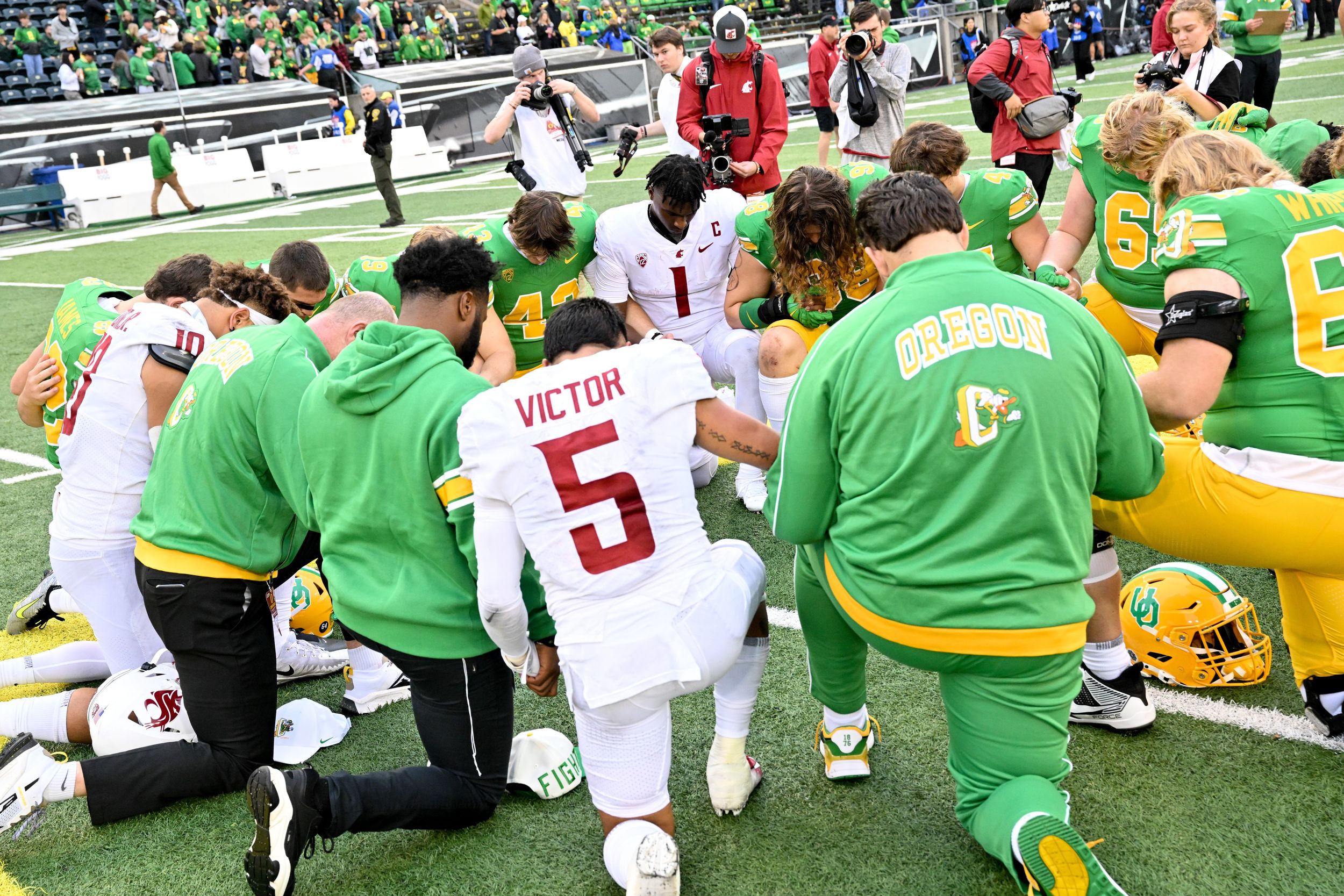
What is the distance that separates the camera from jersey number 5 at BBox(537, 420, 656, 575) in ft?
8.95

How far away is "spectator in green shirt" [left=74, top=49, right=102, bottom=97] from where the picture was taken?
26359mm

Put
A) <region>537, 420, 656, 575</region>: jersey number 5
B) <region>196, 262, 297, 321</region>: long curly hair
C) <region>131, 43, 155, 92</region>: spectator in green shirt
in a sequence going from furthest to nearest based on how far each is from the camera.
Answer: <region>131, 43, 155, 92</region>: spectator in green shirt
<region>196, 262, 297, 321</region>: long curly hair
<region>537, 420, 656, 575</region>: jersey number 5

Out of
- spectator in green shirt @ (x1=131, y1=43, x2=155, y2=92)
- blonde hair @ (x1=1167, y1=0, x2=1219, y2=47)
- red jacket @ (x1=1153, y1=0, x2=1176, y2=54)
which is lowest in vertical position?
red jacket @ (x1=1153, y1=0, x2=1176, y2=54)

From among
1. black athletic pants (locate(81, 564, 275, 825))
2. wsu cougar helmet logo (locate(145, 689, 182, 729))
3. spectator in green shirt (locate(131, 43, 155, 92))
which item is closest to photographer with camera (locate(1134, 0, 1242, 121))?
black athletic pants (locate(81, 564, 275, 825))

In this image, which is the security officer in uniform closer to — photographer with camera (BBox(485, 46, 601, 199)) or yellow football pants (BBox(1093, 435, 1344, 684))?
photographer with camera (BBox(485, 46, 601, 199))

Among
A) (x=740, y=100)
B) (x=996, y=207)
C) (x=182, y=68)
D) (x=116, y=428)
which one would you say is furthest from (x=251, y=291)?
(x=182, y=68)

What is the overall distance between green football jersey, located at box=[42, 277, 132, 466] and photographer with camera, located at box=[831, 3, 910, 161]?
630 cm

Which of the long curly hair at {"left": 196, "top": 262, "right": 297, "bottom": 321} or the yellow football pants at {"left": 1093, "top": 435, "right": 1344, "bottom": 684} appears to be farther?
the long curly hair at {"left": 196, "top": 262, "right": 297, "bottom": 321}

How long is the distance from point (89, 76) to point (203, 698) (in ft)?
90.1

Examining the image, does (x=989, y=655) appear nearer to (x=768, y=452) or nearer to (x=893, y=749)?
(x=768, y=452)

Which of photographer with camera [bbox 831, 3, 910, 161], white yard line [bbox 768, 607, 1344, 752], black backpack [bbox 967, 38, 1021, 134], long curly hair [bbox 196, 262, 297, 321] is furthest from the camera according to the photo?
photographer with camera [bbox 831, 3, 910, 161]

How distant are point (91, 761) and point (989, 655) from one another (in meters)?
2.64

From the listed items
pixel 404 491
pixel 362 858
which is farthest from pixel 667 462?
pixel 362 858

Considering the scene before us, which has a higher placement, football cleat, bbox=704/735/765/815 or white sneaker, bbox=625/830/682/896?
white sneaker, bbox=625/830/682/896
